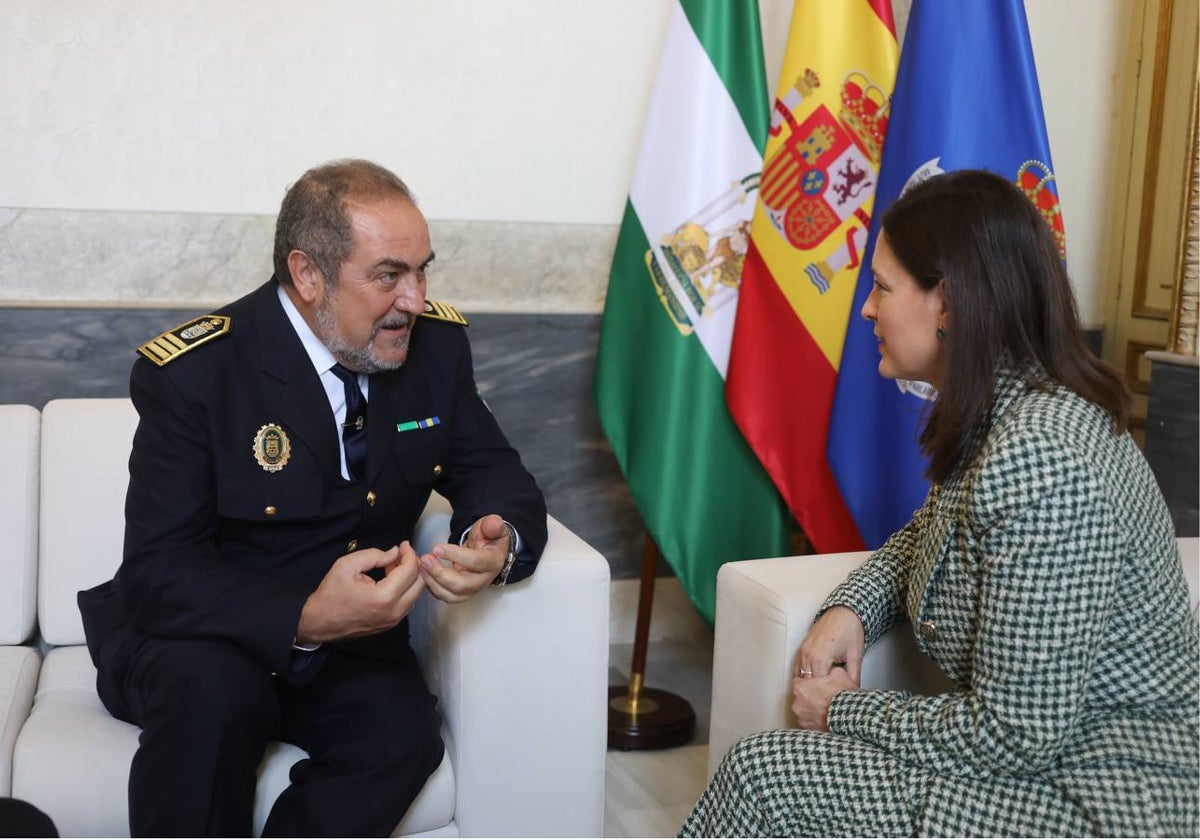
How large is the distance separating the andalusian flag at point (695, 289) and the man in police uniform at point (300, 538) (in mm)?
756

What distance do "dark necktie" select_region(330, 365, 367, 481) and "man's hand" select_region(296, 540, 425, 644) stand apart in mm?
272

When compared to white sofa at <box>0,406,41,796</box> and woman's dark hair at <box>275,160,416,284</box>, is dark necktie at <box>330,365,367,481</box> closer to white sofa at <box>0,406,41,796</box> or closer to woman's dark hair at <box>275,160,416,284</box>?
woman's dark hair at <box>275,160,416,284</box>

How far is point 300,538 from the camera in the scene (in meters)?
2.06

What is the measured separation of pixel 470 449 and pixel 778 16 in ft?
5.23

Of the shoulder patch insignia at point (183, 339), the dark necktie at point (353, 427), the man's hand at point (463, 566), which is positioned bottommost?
the man's hand at point (463, 566)

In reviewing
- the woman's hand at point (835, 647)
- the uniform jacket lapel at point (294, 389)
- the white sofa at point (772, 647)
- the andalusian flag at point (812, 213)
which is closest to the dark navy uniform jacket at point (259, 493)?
the uniform jacket lapel at point (294, 389)

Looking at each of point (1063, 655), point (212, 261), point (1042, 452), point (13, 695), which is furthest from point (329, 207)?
point (1063, 655)

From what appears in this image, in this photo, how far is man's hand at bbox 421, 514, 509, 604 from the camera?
189cm

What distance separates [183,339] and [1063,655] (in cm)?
139

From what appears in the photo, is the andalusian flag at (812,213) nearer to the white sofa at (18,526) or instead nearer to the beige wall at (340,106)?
the beige wall at (340,106)

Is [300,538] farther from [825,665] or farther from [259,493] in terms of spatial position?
[825,665]

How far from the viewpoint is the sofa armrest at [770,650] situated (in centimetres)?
191

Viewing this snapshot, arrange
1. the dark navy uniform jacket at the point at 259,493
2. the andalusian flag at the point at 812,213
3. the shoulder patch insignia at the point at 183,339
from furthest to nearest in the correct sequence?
1. the andalusian flag at the point at 812,213
2. the shoulder patch insignia at the point at 183,339
3. the dark navy uniform jacket at the point at 259,493

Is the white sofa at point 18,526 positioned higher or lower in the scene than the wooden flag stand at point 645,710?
higher
